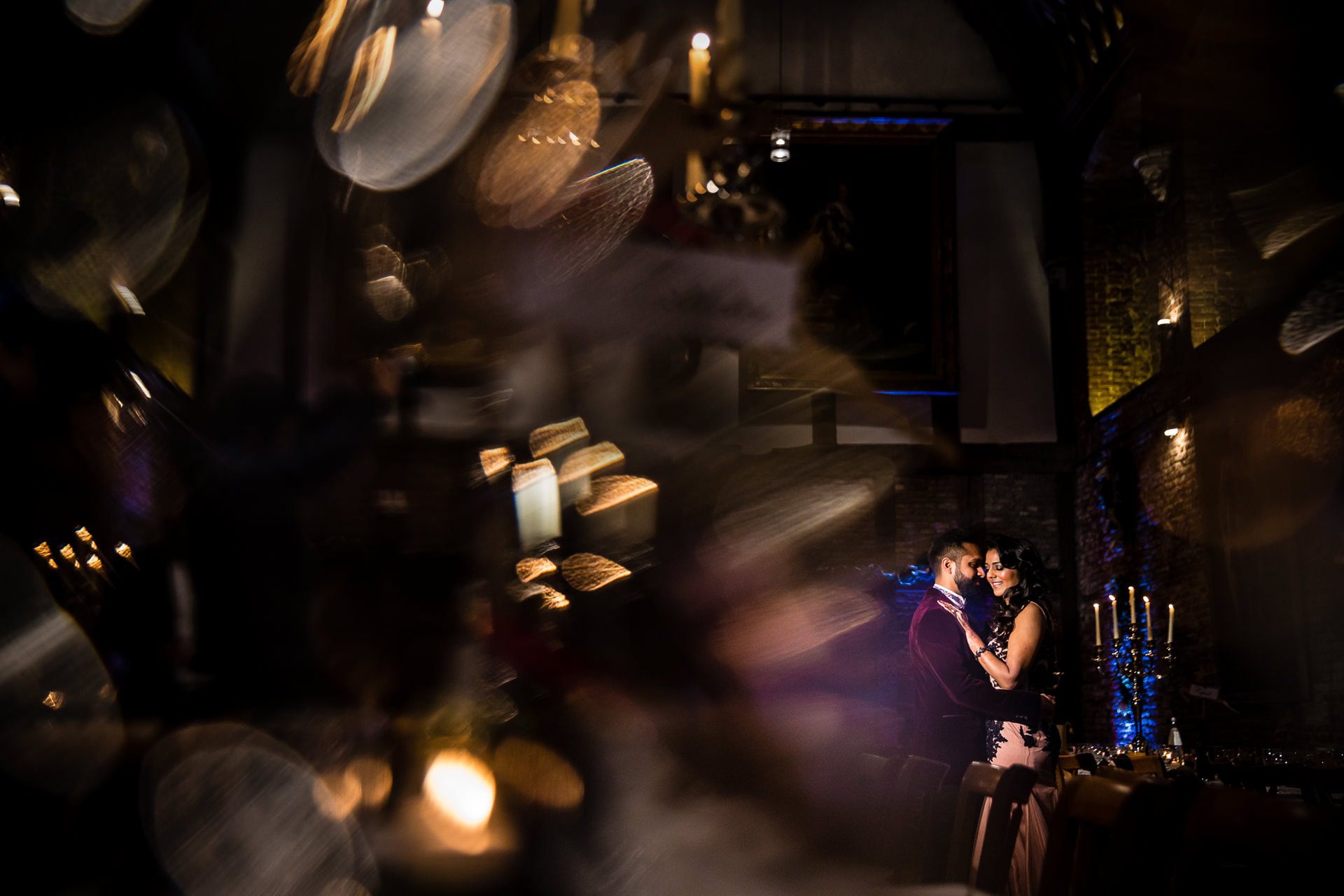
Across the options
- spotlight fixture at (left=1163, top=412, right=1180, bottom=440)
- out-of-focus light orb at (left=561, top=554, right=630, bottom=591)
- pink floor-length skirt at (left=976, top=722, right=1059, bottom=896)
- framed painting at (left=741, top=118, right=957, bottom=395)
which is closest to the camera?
pink floor-length skirt at (left=976, top=722, right=1059, bottom=896)

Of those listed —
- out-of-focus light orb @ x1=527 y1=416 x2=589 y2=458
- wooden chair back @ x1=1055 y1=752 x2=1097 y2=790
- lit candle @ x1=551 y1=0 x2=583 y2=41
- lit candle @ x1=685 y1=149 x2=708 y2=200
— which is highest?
lit candle @ x1=551 y1=0 x2=583 y2=41

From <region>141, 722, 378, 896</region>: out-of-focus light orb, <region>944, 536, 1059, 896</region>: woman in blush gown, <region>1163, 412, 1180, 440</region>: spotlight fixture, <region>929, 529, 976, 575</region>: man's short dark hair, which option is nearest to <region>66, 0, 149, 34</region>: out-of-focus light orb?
<region>141, 722, 378, 896</region>: out-of-focus light orb

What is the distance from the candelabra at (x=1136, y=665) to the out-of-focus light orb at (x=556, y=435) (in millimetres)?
4288

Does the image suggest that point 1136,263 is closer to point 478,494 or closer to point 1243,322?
point 1243,322

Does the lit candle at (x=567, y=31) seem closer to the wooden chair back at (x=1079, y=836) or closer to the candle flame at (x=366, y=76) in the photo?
the candle flame at (x=366, y=76)

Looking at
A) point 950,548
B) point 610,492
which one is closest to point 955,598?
point 950,548

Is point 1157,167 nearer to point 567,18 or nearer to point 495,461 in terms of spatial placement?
point 567,18

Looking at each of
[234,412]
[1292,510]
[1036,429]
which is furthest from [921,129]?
[234,412]

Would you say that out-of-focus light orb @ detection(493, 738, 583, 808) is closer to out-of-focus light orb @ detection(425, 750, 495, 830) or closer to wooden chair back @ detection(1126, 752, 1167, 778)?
out-of-focus light orb @ detection(425, 750, 495, 830)

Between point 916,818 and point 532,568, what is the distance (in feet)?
15.4

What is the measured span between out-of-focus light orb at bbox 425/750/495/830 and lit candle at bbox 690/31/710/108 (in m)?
3.56

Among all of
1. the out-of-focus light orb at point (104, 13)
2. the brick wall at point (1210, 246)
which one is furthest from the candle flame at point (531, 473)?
the brick wall at point (1210, 246)

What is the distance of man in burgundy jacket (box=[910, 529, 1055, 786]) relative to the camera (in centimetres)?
328

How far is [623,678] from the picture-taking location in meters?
5.82
